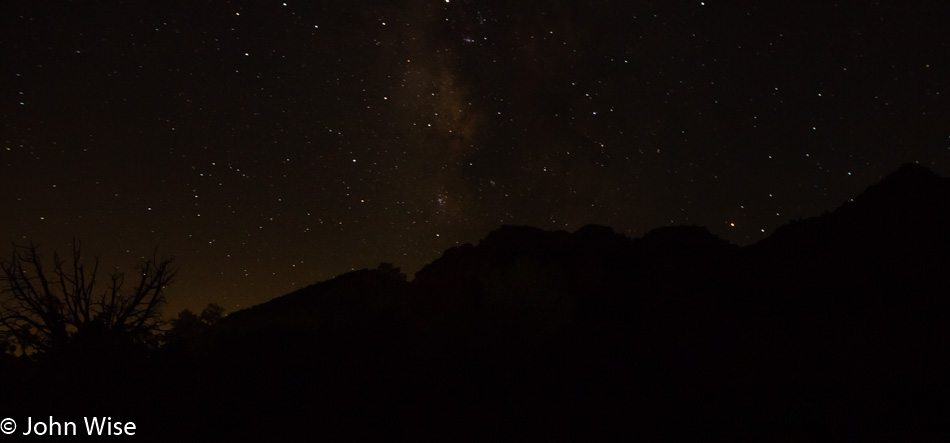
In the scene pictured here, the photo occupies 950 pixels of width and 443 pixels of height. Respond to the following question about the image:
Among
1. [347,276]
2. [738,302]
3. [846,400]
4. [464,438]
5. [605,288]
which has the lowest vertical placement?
[846,400]

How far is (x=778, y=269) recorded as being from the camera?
2362 cm

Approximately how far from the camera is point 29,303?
11.7 metres

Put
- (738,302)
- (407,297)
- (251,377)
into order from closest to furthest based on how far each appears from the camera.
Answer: (251,377)
(738,302)
(407,297)

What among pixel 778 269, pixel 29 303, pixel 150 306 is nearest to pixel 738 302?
pixel 778 269

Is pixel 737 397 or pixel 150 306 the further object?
pixel 150 306

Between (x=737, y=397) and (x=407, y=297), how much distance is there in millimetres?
13926

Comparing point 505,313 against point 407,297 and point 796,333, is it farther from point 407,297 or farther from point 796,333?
point 796,333

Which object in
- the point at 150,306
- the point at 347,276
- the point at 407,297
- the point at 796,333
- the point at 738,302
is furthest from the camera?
the point at 347,276

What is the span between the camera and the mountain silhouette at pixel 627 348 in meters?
11.7

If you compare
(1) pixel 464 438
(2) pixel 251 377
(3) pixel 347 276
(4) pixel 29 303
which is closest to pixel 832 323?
(1) pixel 464 438

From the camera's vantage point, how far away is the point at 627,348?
16.9 meters

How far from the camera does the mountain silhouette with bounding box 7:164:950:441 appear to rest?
11672mm

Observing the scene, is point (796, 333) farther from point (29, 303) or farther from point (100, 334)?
point (29, 303)

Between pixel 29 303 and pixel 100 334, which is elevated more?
pixel 29 303
